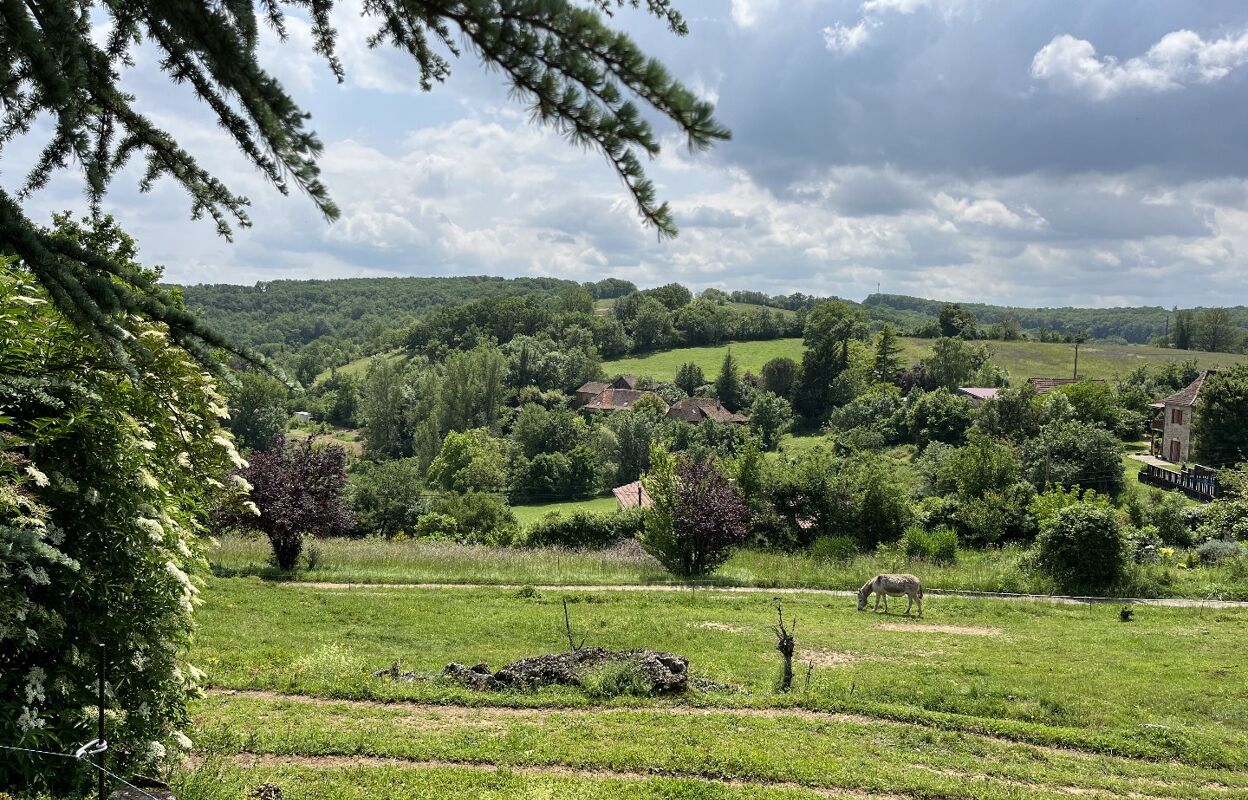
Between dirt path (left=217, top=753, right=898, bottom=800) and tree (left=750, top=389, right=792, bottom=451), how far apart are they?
6507 centimetres

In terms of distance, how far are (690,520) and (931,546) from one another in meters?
9.11

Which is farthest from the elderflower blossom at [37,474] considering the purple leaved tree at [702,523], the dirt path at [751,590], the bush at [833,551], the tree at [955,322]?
the tree at [955,322]

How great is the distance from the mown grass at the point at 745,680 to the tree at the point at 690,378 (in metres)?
70.7

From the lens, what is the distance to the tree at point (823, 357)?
79750 millimetres

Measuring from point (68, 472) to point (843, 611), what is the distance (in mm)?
17478

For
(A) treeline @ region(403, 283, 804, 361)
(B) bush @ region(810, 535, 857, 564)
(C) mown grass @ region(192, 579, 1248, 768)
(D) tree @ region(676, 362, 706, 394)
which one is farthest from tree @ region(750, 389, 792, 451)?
(C) mown grass @ region(192, 579, 1248, 768)

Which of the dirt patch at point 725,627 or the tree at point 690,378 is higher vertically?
the tree at point 690,378

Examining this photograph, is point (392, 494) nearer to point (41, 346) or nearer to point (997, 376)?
point (41, 346)

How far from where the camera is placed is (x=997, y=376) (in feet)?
245

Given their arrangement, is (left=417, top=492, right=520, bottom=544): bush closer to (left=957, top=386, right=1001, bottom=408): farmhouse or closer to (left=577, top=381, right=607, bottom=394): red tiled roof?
(left=957, top=386, right=1001, bottom=408): farmhouse

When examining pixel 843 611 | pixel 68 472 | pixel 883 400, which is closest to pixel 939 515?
pixel 843 611

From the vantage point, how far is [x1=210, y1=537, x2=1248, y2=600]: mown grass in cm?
2253

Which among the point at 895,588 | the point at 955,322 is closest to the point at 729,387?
the point at 955,322

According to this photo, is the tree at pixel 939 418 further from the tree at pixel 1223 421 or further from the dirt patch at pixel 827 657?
the dirt patch at pixel 827 657
